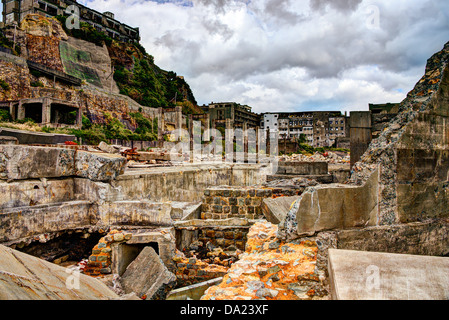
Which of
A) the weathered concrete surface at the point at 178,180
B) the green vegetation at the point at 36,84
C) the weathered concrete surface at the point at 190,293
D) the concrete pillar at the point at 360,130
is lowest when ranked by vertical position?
the weathered concrete surface at the point at 190,293

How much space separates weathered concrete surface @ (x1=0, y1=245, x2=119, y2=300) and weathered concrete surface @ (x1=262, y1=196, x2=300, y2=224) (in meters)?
3.25

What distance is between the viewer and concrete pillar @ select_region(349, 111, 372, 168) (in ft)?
29.4

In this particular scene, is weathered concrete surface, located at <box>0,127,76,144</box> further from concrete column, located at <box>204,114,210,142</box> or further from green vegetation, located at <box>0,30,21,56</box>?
green vegetation, located at <box>0,30,21,56</box>

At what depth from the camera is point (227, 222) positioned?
5.80 m

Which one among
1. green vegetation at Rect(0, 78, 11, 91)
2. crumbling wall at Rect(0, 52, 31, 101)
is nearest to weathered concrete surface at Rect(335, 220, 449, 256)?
crumbling wall at Rect(0, 52, 31, 101)

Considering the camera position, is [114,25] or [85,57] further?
[114,25]

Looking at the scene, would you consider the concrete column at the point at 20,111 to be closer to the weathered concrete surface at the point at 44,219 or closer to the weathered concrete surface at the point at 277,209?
the weathered concrete surface at the point at 44,219

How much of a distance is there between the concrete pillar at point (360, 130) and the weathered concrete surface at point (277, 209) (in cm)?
404

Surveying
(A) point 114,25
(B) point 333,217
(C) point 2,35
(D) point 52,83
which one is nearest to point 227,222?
(B) point 333,217

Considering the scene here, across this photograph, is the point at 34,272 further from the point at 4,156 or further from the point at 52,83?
the point at 52,83

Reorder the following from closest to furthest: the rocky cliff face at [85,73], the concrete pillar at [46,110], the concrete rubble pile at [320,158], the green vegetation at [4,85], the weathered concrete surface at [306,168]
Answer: the weathered concrete surface at [306,168] < the concrete rubble pile at [320,158] < the concrete pillar at [46,110] < the green vegetation at [4,85] < the rocky cliff face at [85,73]

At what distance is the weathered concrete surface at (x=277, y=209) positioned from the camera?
5.40 metres

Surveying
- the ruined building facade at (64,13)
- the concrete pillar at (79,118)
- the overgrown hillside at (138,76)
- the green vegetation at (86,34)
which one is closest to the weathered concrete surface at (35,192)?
the concrete pillar at (79,118)
